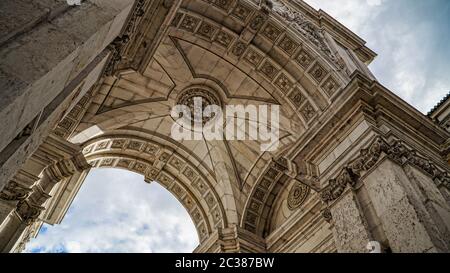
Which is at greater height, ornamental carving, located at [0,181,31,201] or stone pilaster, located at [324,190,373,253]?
ornamental carving, located at [0,181,31,201]

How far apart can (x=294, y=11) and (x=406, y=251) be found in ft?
26.5

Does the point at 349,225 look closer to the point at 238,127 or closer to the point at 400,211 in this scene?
the point at 400,211

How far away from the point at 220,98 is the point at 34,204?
20.7 feet

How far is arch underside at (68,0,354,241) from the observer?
9.00 metres

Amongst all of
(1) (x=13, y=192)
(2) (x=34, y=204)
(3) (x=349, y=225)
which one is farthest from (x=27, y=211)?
(3) (x=349, y=225)

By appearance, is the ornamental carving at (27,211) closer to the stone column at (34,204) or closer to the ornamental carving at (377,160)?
the stone column at (34,204)

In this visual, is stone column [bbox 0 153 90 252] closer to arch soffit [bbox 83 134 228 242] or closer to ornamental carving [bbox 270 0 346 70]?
arch soffit [bbox 83 134 228 242]

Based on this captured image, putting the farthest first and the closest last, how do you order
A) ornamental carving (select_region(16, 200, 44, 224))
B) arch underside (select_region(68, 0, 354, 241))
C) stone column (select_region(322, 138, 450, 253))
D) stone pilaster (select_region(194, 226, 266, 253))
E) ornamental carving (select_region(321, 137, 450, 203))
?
stone pilaster (select_region(194, 226, 266, 253)), arch underside (select_region(68, 0, 354, 241)), ornamental carving (select_region(16, 200, 44, 224)), ornamental carving (select_region(321, 137, 450, 203)), stone column (select_region(322, 138, 450, 253))

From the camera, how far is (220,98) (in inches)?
449

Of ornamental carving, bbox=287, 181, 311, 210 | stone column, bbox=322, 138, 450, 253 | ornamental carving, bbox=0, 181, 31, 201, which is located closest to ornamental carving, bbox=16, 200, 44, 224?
ornamental carving, bbox=0, 181, 31, 201

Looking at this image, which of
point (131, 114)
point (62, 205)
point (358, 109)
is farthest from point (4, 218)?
point (358, 109)

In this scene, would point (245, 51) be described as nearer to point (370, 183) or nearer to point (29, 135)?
point (370, 183)

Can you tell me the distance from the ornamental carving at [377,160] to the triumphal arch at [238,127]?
2 centimetres

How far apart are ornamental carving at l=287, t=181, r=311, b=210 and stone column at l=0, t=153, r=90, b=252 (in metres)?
6.04
